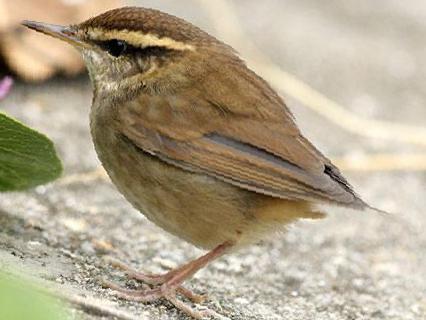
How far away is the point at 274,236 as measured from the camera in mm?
4191

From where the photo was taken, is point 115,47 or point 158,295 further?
point 115,47

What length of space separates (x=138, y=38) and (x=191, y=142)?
1.70 feet

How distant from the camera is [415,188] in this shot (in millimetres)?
6645

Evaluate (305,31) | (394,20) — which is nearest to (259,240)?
(305,31)

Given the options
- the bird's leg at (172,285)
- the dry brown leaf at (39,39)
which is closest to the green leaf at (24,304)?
the bird's leg at (172,285)

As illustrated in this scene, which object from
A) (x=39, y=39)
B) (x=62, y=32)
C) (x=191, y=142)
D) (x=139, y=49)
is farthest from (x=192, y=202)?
(x=39, y=39)

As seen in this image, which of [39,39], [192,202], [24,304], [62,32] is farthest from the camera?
[39,39]

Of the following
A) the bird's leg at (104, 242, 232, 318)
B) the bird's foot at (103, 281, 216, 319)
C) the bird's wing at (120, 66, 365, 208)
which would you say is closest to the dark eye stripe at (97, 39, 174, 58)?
the bird's wing at (120, 66, 365, 208)

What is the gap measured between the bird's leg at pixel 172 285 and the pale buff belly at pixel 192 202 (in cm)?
10

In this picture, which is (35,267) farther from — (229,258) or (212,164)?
(229,258)

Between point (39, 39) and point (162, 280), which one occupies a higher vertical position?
point (39, 39)

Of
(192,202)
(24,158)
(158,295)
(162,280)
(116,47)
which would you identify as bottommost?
(158,295)

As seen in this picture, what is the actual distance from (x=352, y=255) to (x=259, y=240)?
56.4 inches

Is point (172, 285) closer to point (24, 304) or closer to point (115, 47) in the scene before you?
point (115, 47)
